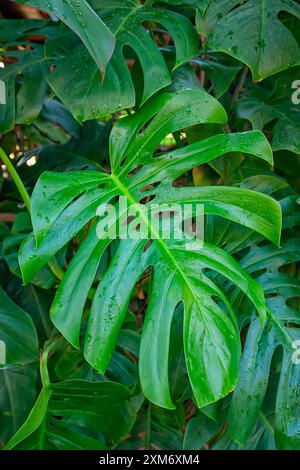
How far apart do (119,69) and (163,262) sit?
1.10 feet

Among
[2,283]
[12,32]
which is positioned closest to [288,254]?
[2,283]

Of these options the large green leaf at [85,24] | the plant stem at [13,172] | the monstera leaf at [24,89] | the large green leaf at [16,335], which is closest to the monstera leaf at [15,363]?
the large green leaf at [16,335]

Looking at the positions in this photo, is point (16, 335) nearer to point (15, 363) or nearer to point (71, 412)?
point (15, 363)

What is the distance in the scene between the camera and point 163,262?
77 cm

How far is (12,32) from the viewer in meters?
1.24

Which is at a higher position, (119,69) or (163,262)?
(119,69)

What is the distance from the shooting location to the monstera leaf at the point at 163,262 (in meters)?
A: 0.68

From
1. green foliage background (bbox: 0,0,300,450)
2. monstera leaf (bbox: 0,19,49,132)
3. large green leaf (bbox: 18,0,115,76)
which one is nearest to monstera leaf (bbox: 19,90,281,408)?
green foliage background (bbox: 0,0,300,450)

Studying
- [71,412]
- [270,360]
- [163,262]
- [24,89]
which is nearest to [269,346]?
[270,360]

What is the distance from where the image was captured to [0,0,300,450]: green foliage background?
0.74 m

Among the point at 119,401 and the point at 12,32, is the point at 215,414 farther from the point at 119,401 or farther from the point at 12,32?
the point at 12,32

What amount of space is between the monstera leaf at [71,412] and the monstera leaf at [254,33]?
1.80 ft

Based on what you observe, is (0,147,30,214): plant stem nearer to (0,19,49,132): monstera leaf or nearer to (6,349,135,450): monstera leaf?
(0,19,49,132): monstera leaf

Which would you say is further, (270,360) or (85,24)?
(270,360)
